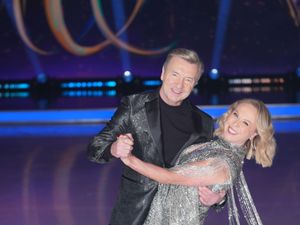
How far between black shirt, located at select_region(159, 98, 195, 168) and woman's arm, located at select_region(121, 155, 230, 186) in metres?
0.17

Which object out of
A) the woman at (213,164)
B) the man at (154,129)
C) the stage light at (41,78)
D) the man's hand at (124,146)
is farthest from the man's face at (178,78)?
the stage light at (41,78)

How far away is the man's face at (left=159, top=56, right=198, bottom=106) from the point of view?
133 cm

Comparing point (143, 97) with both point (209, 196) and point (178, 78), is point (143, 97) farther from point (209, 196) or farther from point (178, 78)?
point (209, 196)

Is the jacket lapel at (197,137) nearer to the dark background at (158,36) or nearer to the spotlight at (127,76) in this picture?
the spotlight at (127,76)

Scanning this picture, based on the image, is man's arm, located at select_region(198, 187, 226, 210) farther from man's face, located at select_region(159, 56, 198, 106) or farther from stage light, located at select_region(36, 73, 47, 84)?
stage light, located at select_region(36, 73, 47, 84)

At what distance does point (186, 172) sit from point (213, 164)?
0.07 m

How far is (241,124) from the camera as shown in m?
1.28

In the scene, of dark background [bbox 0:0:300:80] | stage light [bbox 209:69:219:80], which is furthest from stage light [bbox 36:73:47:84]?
stage light [bbox 209:69:219:80]

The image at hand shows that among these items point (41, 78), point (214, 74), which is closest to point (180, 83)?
point (214, 74)

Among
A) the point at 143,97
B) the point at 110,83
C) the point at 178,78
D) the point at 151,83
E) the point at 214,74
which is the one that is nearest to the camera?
the point at 178,78

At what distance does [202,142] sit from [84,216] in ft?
6.48

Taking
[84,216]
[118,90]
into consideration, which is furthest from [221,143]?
[118,90]

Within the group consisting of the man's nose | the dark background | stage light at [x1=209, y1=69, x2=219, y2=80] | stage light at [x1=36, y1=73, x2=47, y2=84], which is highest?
the man's nose

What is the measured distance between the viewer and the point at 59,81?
37.3ft
